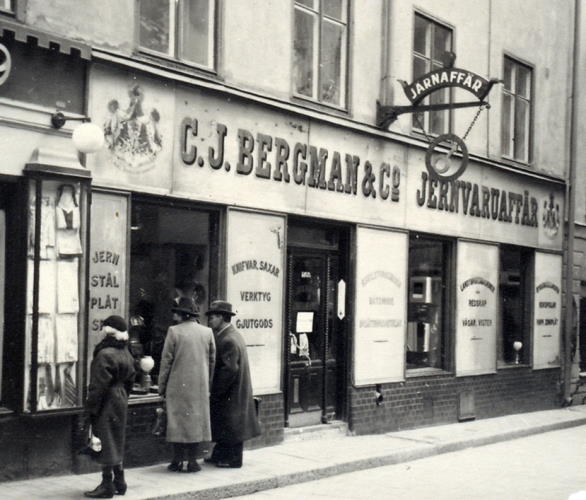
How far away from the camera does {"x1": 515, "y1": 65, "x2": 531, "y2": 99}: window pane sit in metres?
17.3

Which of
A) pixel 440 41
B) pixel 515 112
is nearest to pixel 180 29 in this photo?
pixel 440 41

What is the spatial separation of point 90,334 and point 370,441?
15.3 feet

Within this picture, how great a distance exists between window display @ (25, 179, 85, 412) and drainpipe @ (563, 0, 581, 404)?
11.5 m

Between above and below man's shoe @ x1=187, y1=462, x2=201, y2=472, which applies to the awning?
above

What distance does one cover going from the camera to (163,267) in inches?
412

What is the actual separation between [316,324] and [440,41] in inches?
207

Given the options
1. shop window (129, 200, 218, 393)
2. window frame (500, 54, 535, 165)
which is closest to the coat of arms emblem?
shop window (129, 200, 218, 393)

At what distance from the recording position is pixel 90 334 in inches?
364

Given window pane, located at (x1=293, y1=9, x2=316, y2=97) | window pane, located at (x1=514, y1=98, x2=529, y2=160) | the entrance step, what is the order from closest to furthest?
the entrance step
window pane, located at (x1=293, y1=9, x2=316, y2=97)
window pane, located at (x1=514, y1=98, x2=529, y2=160)

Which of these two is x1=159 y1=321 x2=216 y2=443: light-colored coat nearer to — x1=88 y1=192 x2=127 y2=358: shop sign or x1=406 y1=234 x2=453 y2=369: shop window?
x1=88 y1=192 x2=127 y2=358: shop sign

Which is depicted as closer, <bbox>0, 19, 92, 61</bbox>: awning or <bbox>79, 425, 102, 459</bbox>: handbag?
<bbox>79, 425, 102, 459</bbox>: handbag

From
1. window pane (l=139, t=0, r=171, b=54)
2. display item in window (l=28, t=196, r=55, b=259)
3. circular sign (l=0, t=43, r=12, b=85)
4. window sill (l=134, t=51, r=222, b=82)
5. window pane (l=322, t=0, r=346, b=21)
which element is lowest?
display item in window (l=28, t=196, r=55, b=259)

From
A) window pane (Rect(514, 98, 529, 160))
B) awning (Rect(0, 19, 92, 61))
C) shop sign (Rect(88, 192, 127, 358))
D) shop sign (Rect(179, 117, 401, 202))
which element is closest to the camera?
awning (Rect(0, 19, 92, 61))

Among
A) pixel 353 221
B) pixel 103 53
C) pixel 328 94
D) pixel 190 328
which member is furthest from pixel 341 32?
pixel 190 328
